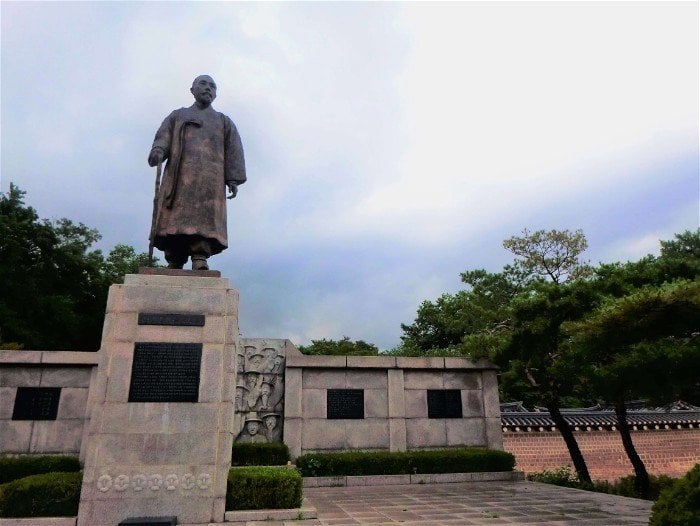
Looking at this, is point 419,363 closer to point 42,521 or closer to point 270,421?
point 270,421

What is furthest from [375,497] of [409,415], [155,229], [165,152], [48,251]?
[48,251]

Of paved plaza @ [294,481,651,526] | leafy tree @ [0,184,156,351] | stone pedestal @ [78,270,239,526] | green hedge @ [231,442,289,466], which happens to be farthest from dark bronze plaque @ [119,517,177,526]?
leafy tree @ [0,184,156,351]

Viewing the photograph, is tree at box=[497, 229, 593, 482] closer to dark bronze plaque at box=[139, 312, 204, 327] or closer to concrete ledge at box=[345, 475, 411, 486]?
concrete ledge at box=[345, 475, 411, 486]

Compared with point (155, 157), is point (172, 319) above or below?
below

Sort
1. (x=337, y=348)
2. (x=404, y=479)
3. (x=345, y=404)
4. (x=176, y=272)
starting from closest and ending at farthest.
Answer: (x=176, y=272), (x=404, y=479), (x=345, y=404), (x=337, y=348)

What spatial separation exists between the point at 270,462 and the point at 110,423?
4925 mm

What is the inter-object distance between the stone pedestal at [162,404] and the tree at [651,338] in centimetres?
474

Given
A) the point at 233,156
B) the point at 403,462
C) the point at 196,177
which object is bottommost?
the point at 403,462

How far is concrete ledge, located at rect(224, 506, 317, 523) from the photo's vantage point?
19.8 feet

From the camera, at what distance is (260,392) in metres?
11.6

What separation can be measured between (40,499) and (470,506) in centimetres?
593

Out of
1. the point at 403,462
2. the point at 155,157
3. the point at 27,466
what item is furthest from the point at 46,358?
the point at 403,462

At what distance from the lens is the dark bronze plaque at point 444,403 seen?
11.8m

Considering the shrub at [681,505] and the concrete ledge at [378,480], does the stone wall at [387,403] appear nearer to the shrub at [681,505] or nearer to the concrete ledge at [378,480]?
the concrete ledge at [378,480]
